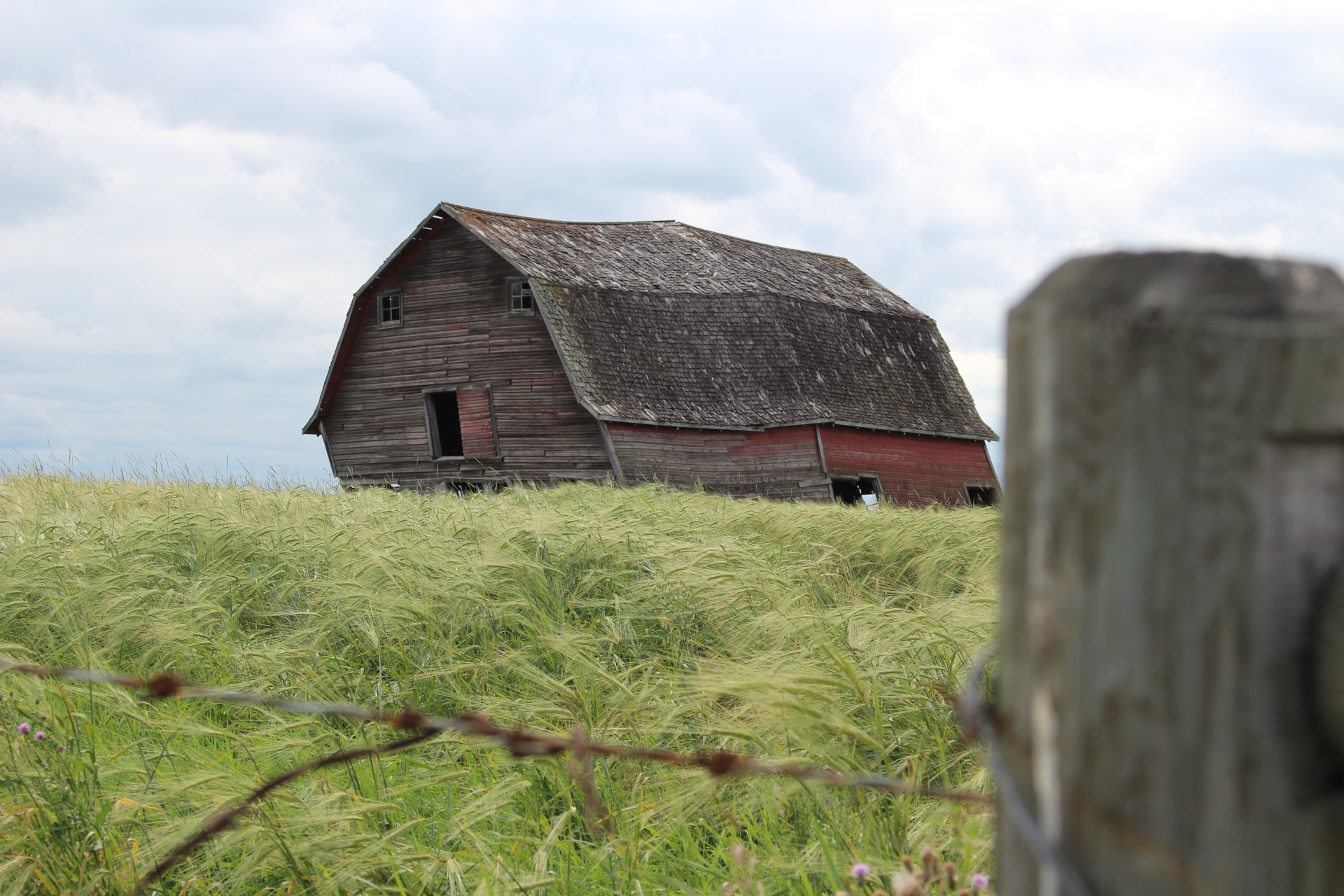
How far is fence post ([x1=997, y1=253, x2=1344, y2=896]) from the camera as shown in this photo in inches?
31.3

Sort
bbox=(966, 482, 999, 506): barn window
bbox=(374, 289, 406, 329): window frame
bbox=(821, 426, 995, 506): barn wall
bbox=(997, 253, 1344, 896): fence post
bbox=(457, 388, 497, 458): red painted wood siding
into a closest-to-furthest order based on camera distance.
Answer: bbox=(997, 253, 1344, 896): fence post
bbox=(457, 388, 497, 458): red painted wood siding
bbox=(374, 289, 406, 329): window frame
bbox=(821, 426, 995, 506): barn wall
bbox=(966, 482, 999, 506): barn window

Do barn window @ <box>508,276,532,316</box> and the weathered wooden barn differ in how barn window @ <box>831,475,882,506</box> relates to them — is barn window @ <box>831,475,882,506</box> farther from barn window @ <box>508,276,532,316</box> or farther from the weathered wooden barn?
barn window @ <box>508,276,532,316</box>

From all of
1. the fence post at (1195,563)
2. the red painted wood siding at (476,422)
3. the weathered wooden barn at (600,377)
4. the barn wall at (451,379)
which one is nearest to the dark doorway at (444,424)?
the weathered wooden barn at (600,377)

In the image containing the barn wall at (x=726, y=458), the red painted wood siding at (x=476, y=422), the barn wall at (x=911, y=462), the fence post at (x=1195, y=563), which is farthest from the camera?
the barn wall at (x=911, y=462)

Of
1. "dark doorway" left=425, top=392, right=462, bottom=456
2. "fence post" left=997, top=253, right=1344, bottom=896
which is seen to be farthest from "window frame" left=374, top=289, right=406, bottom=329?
"fence post" left=997, top=253, right=1344, bottom=896

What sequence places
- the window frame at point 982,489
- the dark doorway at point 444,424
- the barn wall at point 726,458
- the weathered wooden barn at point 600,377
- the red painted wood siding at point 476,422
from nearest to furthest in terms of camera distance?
the barn wall at point 726,458
the weathered wooden barn at point 600,377
the red painted wood siding at point 476,422
the dark doorway at point 444,424
the window frame at point 982,489

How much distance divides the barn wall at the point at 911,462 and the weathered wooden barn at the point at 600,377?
0.05m

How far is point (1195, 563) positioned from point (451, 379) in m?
19.9

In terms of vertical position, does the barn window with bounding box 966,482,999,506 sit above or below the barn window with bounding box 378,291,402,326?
below

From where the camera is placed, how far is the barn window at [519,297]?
19.3 metres

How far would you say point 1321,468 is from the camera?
803mm

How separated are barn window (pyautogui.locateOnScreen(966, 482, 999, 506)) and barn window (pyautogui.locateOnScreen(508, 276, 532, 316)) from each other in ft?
39.1

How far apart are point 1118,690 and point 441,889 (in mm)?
2680

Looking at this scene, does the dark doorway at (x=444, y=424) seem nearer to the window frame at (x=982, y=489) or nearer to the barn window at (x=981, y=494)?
the window frame at (x=982, y=489)
